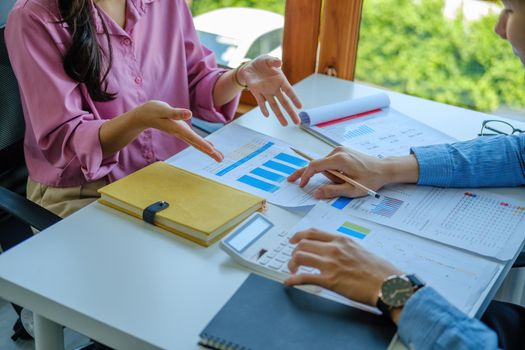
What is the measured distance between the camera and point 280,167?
1.52 metres

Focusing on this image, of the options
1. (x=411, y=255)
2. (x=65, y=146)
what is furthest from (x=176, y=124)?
(x=411, y=255)

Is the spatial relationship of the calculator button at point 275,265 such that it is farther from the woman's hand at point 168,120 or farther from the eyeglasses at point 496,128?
the eyeglasses at point 496,128

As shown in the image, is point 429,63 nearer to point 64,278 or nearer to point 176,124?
point 176,124

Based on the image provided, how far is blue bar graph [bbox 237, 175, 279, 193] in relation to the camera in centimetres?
144

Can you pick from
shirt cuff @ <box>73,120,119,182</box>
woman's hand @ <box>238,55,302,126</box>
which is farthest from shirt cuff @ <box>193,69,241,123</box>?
shirt cuff @ <box>73,120,119,182</box>

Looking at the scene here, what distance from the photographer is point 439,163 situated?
1481mm

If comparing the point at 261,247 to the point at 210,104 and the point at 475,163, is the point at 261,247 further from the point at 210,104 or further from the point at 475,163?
the point at 210,104

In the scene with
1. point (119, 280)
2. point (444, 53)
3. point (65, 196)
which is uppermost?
point (444, 53)

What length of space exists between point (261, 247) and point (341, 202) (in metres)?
0.25

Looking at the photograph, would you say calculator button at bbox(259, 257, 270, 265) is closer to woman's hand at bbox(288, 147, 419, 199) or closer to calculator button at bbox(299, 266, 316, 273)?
calculator button at bbox(299, 266, 316, 273)

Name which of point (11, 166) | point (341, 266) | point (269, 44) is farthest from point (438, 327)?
point (269, 44)

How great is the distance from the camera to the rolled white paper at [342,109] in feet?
5.70

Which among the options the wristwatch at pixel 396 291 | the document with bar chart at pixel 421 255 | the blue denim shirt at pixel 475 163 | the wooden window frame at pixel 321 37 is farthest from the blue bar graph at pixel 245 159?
the wooden window frame at pixel 321 37

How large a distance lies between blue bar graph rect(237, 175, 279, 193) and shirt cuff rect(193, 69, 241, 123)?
0.44 meters
